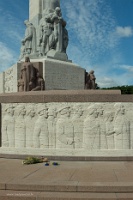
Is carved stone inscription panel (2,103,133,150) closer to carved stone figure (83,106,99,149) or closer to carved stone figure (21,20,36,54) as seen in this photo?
carved stone figure (83,106,99,149)

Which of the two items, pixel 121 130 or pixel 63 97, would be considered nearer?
pixel 121 130

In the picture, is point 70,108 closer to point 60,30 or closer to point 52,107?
point 52,107

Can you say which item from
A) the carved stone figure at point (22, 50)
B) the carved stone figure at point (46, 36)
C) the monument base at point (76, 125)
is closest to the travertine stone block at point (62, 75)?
the carved stone figure at point (46, 36)

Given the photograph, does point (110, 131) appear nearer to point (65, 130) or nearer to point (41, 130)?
point (65, 130)

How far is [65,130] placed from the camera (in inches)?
287

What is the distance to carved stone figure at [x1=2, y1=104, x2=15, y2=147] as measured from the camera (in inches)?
306

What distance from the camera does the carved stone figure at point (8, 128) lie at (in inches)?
306

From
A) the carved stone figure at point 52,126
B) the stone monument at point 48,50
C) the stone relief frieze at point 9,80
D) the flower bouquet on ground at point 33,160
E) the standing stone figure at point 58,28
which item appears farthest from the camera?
the standing stone figure at point 58,28

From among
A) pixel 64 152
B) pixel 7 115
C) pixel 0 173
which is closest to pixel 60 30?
pixel 7 115

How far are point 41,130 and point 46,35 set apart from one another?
10.3m

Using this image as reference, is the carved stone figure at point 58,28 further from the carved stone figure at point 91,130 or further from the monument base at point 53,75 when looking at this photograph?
the carved stone figure at point 91,130

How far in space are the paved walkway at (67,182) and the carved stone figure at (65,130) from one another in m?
1.31

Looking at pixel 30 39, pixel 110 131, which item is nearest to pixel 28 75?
pixel 30 39

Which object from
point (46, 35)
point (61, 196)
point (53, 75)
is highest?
point (46, 35)
